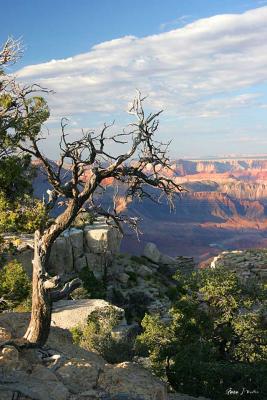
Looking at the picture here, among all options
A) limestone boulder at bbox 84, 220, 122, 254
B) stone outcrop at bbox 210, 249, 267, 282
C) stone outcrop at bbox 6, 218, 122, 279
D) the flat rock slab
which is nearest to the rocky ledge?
the flat rock slab

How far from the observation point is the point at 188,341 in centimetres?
2472

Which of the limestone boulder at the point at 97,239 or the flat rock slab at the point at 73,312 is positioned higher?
the limestone boulder at the point at 97,239

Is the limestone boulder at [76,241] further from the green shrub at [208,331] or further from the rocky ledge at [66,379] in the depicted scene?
the rocky ledge at [66,379]

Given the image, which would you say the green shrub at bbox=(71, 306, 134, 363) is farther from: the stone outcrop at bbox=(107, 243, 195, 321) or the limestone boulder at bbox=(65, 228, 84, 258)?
the limestone boulder at bbox=(65, 228, 84, 258)

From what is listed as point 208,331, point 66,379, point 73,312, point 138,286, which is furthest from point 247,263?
point 66,379

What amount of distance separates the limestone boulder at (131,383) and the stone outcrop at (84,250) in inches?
1884

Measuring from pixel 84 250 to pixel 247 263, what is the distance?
25.3m

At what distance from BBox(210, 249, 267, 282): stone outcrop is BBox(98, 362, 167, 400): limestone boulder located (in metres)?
40.3

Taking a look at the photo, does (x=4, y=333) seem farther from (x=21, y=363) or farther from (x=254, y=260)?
(x=254, y=260)

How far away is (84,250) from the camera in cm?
6844

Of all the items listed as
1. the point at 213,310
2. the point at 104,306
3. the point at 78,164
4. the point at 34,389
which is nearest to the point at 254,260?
the point at 104,306

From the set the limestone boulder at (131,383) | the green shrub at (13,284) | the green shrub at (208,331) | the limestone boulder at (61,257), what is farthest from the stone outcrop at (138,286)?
the limestone boulder at (131,383)

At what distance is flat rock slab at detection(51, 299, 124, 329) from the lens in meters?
39.5

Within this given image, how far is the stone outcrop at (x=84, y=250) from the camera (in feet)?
208
